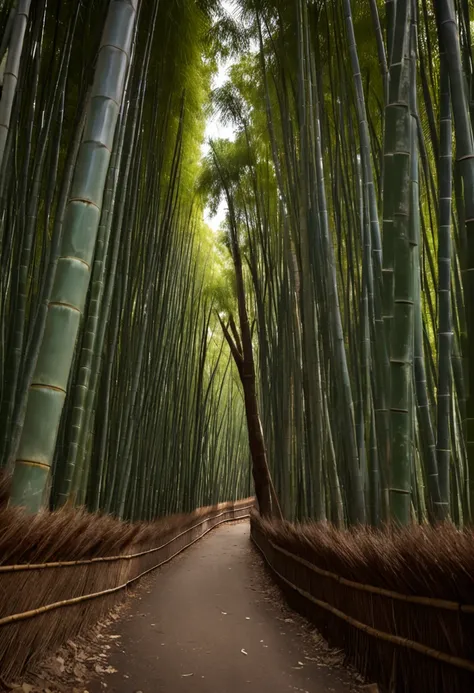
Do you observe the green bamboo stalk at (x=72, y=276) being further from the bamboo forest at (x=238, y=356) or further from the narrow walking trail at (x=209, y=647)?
the narrow walking trail at (x=209, y=647)

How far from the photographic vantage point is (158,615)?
251 cm

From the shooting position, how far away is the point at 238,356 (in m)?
5.14

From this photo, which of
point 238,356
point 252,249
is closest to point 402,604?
point 252,249

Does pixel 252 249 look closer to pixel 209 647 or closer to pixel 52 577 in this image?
pixel 209 647

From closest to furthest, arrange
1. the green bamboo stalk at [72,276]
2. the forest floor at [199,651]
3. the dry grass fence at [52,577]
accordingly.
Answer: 1. the dry grass fence at [52,577]
2. the green bamboo stalk at [72,276]
3. the forest floor at [199,651]

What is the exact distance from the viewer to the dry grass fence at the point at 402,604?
1.09m

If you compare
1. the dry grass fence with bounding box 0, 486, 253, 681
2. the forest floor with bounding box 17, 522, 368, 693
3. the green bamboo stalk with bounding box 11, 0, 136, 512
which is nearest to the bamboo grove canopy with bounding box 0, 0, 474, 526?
the green bamboo stalk with bounding box 11, 0, 136, 512

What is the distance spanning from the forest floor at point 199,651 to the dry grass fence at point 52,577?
7cm

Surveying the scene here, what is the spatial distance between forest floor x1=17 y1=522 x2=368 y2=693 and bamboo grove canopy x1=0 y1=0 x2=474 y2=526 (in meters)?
0.53

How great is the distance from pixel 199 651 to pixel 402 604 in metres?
0.92

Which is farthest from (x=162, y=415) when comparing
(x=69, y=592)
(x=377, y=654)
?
(x=377, y=654)

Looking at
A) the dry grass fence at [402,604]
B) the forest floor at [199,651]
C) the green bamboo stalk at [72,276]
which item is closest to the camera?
the dry grass fence at [402,604]

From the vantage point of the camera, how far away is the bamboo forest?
1431 mm

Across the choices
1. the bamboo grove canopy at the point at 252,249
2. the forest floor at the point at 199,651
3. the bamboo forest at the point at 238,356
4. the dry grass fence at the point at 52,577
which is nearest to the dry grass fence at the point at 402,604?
the bamboo forest at the point at 238,356
